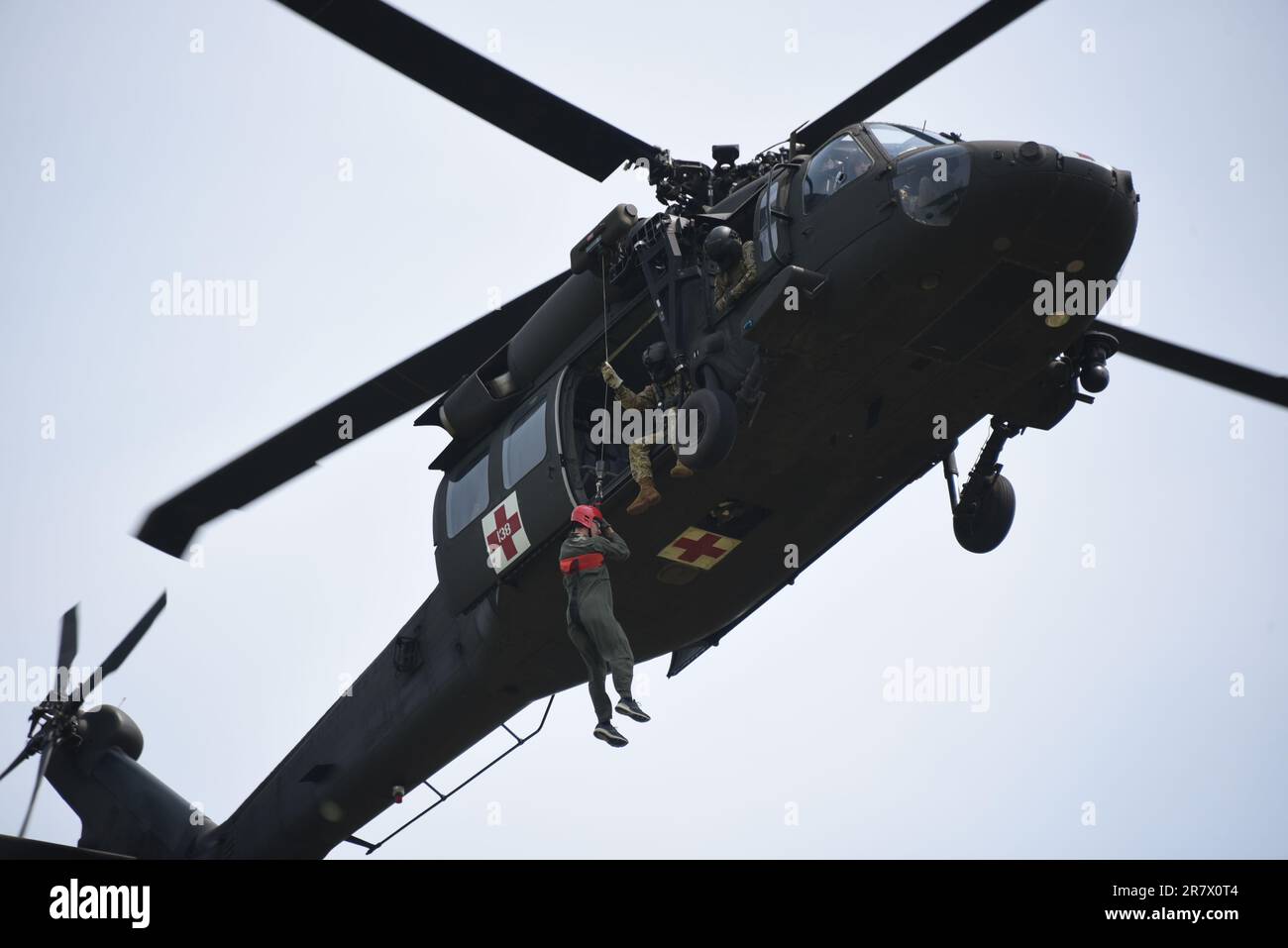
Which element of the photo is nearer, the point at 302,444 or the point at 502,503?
the point at 502,503

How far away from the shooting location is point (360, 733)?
14.8m

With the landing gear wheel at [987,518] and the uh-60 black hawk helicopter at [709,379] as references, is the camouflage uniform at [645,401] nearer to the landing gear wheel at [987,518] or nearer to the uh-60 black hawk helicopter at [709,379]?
the uh-60 black hawk helicopter at [709,379]

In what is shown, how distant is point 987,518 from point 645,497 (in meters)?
3.09

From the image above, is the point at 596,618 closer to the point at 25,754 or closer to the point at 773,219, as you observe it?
the point at 773,219

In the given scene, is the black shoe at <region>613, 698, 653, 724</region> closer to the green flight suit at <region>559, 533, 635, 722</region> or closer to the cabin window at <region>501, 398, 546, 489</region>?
the green flight suit at <region>559, 533, 635, 722</region>

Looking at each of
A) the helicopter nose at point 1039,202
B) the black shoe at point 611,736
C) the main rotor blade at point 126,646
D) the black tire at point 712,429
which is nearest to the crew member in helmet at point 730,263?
the black tire at point 712,429

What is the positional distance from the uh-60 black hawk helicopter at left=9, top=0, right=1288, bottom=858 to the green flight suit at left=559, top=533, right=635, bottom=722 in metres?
0.79

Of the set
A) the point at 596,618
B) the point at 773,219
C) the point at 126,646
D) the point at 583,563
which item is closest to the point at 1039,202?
the point at 773,219

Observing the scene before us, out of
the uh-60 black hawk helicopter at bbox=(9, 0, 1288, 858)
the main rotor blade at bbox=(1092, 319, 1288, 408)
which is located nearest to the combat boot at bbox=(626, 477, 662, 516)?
the uh-60 black hawk helicopter at bbox=(9, 0, 1288, 858)

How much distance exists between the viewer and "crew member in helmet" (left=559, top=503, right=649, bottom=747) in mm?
10789

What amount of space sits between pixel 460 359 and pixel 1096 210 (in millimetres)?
5872

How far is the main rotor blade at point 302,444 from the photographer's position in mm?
13453

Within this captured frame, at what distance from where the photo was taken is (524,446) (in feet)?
42.0
